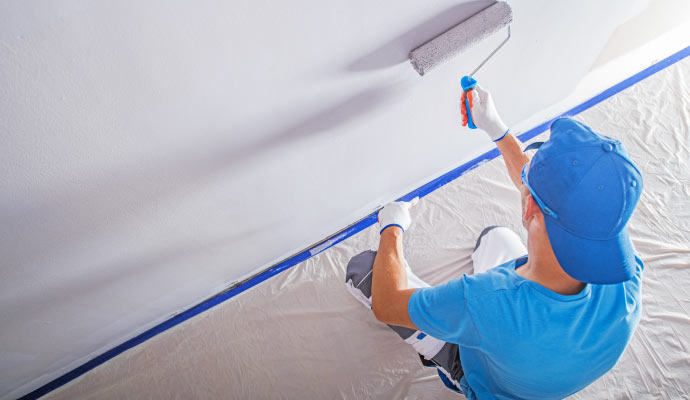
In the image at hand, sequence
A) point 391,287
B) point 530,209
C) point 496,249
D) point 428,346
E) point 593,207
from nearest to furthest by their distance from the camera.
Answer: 1. point 593,207
2. point 530,209
3. point 391,287
4. point 428,346
5. point 496,249

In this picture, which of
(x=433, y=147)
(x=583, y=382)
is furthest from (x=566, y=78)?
(x=583, y=382)

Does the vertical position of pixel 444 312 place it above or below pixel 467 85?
below

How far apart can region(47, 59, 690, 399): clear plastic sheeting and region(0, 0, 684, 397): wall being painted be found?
0.15 meters

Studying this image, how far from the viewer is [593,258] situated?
2.22ft

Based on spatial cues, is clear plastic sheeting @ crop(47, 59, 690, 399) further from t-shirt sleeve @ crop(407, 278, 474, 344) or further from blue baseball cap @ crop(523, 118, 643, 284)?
blue baseball cap @ crop(523, 118, 643, 284)

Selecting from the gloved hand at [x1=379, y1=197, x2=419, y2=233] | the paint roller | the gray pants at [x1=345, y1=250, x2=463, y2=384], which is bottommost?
the gray pants at [x1=345, y1=250, x2=463, y2=384]

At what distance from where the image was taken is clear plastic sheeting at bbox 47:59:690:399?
1.10m

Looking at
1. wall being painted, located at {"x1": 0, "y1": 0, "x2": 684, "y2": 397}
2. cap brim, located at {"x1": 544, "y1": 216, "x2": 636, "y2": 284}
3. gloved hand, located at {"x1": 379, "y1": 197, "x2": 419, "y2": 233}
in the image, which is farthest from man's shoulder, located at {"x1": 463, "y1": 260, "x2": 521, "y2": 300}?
wall being painted, located at {"x1": 0, "y1": 0, "x2": 684, "y2": 397}

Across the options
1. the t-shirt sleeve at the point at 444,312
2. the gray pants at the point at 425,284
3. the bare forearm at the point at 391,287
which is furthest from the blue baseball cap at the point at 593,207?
the gray pants at the point at 425,284

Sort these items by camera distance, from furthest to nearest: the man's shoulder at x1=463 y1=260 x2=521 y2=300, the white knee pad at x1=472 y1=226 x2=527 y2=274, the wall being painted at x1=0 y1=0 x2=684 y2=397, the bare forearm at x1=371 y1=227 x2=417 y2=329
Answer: the white knee pad at x1=472 y1=226 x2=527 y2=274
the bare forearm at x1=371 y1=227 x2=417 y2=329
the man's shoulder at x1=463 y1=260 x2=521 y2=300
the wall being painted at x1=0 y1=0 x2=684 y2=397

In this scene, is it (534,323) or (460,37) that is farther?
(460,37)

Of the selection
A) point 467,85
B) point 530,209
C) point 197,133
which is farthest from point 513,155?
point 197,133

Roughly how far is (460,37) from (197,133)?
2.28 feet

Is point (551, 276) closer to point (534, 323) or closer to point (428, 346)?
point (534, 323)
